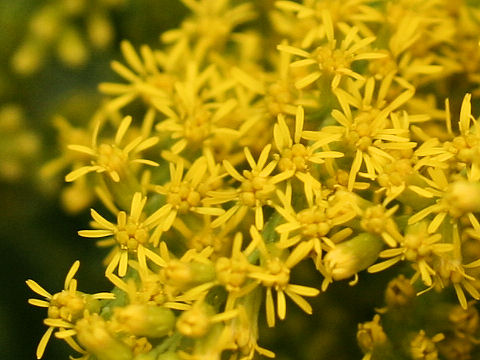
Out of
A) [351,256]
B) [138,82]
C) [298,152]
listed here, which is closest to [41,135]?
[138,82]

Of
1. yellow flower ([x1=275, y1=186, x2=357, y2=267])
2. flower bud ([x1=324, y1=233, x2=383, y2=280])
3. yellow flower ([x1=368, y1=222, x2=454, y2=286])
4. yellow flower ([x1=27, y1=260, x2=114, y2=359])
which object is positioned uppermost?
yellow flower ([x1=27, y1=260, x2=114, y2=359])

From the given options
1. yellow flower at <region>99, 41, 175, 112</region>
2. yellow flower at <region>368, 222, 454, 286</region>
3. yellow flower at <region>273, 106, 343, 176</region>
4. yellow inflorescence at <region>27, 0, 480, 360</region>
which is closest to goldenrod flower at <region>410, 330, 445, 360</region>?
Answer: yellow inflorescence at <region>27, 0, 480, 360</region>

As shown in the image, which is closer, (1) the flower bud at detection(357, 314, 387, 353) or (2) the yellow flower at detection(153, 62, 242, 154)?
(1) the flower bud at detection(357, 314, 387, 353)

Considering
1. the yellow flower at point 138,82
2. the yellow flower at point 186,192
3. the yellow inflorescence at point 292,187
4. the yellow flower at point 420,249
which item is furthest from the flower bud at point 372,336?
the yellow flower at point 138,82

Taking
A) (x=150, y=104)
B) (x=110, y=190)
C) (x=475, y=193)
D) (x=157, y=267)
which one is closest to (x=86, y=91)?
(x=150, y=104)

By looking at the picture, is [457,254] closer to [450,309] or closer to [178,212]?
[450,309]

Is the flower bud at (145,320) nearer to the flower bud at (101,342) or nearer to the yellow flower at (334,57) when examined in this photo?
the flower bud at (101,342)

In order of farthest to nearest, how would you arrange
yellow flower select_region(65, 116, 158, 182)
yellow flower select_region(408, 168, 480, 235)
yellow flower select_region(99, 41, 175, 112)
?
yellow flower select_region(99, 41, 175, 112) → yellow flower select_region(65, 116, 158, 182) → yellow flower select_region(408, 168, 480, 235)

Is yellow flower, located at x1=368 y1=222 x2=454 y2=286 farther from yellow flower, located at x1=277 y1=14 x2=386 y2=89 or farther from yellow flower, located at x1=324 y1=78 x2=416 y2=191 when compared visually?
yellow flower, located at x1=277 y1=14 x2=386 y2=89
